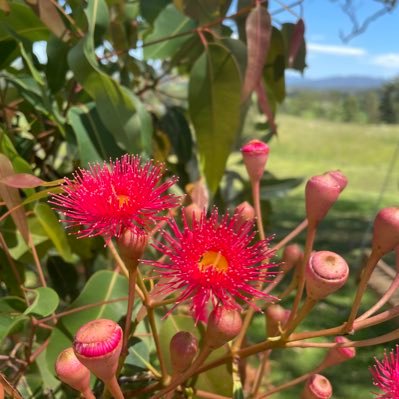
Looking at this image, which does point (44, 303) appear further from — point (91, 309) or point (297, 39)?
point (297, 39)

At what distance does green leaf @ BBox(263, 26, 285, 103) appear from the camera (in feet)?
2.91

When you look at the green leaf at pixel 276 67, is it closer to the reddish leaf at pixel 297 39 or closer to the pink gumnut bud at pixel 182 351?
the reddish leaf at pixel 297 39

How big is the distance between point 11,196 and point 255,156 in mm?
237

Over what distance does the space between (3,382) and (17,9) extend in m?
0.53

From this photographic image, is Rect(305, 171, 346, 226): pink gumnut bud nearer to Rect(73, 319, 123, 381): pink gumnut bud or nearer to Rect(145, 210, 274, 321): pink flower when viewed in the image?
Rect(145, 210, 274, 321): pink flower

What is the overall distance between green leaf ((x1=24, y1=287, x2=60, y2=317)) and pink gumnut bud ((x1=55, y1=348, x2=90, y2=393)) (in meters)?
0.12

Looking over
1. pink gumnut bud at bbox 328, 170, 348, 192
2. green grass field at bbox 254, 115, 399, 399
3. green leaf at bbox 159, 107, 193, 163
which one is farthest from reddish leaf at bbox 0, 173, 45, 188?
green leaf at bbox 159, 107, 193, 163

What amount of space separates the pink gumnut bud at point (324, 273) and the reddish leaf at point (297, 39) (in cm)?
49

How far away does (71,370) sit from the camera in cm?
38

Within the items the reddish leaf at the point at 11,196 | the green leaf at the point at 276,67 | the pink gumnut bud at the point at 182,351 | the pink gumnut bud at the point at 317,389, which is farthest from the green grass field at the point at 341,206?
the reddish leaf at the point at 11,196

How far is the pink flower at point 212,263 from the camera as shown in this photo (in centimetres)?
43

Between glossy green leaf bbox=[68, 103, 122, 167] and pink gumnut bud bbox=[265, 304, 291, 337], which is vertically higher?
glossy green leaf bbox=[68, 103, 122, 167]

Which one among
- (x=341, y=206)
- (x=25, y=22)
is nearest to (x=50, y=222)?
(x=25, y=22)

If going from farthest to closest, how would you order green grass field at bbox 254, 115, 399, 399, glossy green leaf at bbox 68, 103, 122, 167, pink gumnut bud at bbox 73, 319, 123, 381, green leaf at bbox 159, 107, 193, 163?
green grass field at bbox 254, 115, 399, 399, green leaf at bbox 159, 107, 193, 163, glossy green leaf at bbox 68, 103, 122, 167, pink gumnut bud at bbox 73, 319, 123, 381
